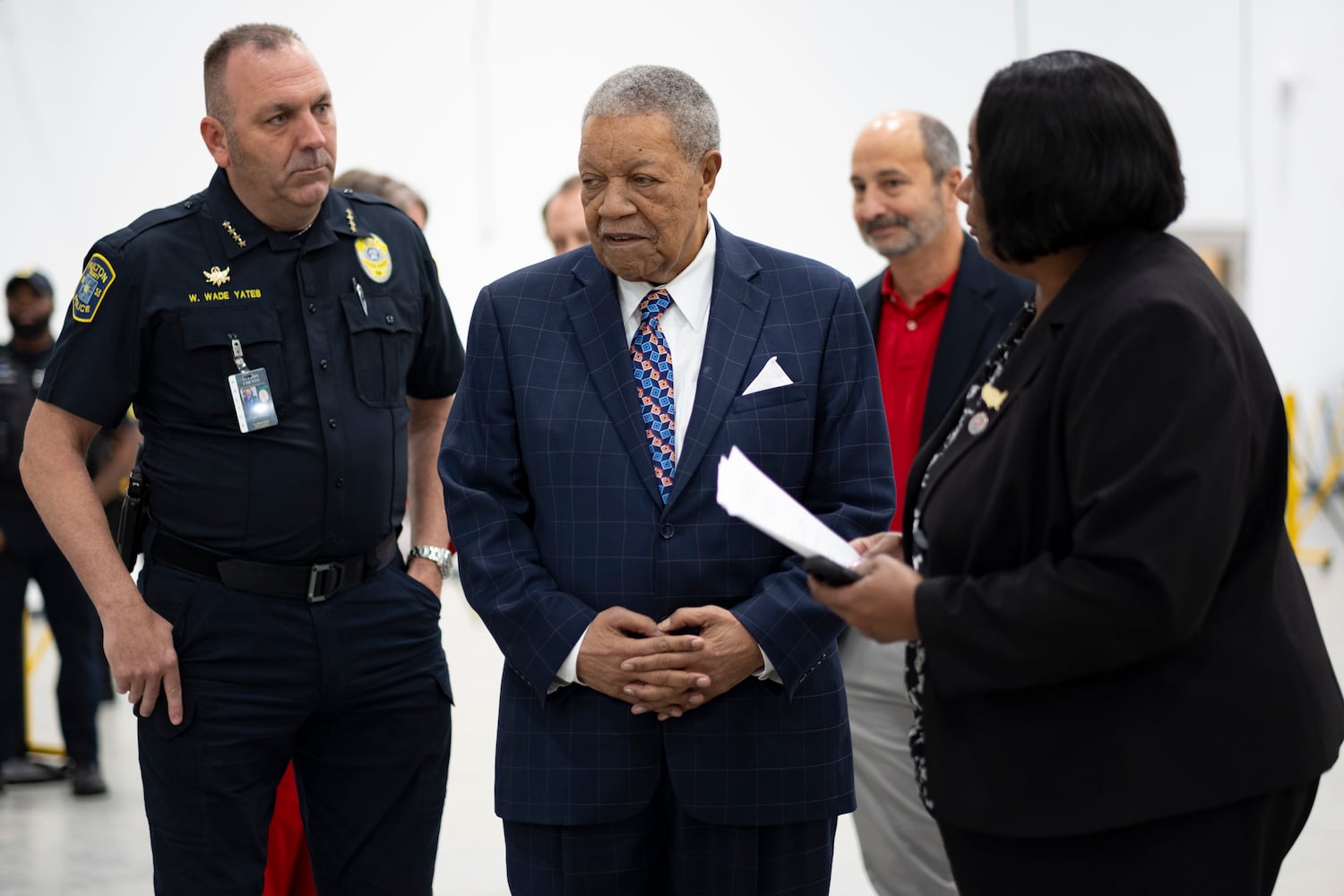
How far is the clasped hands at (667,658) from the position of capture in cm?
190

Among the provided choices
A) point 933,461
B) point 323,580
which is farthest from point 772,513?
point 323,580

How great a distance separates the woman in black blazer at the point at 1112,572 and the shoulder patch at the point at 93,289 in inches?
53.7

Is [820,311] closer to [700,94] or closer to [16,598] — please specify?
[700,94]

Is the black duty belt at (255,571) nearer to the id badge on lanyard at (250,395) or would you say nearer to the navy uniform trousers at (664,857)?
the id badge on lanyard at (250,395)

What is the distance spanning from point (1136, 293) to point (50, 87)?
7.96m

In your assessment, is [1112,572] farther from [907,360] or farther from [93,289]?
[907,360]

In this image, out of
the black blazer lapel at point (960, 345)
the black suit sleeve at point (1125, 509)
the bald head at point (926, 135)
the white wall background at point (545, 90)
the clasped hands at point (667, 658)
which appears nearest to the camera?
the black suit sleeve at point (1125, 509)

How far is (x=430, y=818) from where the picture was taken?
8.18 ft

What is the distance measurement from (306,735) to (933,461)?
129 centimetres

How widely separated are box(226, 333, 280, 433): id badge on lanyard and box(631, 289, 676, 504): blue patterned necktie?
654mm

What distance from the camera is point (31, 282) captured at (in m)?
4.95

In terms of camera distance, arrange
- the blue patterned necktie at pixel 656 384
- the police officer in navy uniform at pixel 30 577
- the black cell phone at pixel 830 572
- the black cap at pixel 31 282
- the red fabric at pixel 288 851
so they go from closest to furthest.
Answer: the black cell phone at pixel 830 572 < the blue patterned necktie at pixel 656 384 < the red fabric at pixel 288 851 < the police officer in navy uniform at pixel 30 577 < the black cap at pixel 31 282

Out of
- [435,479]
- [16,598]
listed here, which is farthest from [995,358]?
[16,598]

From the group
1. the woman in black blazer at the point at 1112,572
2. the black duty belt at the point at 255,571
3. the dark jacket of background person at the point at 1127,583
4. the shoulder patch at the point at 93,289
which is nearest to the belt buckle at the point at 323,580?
the black duty belt at the point at 255,571
